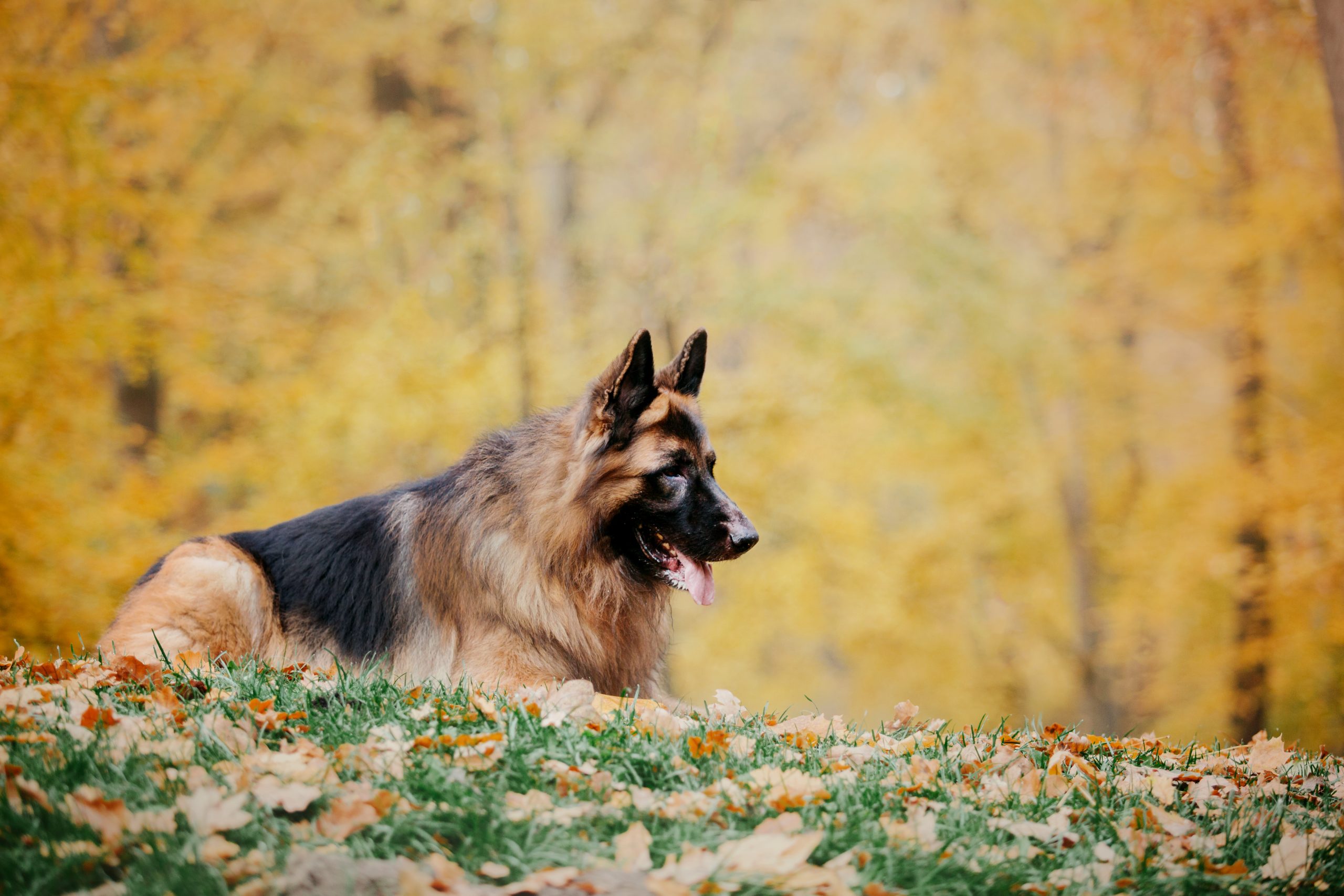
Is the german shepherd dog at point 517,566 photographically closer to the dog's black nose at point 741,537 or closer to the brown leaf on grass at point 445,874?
the dog's black nose at point 741,537

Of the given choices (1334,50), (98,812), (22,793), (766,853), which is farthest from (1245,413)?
(22,793)

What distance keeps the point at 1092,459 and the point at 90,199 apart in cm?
1679

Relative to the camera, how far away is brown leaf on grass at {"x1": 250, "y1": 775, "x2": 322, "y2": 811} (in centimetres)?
300

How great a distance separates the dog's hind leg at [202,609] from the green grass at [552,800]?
0.66 m

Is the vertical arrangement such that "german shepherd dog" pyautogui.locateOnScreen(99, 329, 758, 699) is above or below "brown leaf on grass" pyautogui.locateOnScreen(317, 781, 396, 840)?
above

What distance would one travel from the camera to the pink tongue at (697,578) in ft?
16.5

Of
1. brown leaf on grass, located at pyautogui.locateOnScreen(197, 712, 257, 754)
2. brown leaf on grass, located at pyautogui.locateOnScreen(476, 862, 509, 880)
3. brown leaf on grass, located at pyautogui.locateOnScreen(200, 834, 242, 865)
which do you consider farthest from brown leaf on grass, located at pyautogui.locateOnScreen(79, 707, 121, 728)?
brown leaf on grass, located at pyautogui.locateOnScreen(476, 862, 509, 880)

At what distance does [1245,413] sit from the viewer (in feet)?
49.0

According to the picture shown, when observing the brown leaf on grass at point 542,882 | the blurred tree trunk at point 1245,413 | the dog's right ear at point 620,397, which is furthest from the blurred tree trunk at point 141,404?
the blurred tree trunk at point 1245,413

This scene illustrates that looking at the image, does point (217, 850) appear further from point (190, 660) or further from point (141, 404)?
point (141, 404)

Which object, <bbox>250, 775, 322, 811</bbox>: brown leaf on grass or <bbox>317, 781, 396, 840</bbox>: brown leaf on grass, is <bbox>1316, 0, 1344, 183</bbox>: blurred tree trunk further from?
<bbox>250, 775, 322, 811</bbox>: brown leaf on grass

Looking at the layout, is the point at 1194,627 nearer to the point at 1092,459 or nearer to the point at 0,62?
the point at 1092,459

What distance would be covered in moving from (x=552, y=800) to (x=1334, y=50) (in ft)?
22.2

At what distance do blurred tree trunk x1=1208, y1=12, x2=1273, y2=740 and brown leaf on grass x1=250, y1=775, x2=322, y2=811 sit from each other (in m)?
14.3
